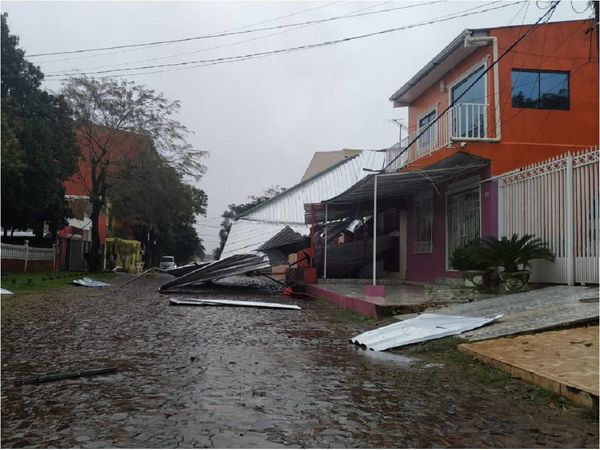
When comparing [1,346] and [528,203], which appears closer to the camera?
[1,346]

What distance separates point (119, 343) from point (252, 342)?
1.68 meters

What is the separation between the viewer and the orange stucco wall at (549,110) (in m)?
12.9

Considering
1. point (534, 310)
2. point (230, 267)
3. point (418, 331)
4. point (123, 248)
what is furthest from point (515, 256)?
point (123, 248)

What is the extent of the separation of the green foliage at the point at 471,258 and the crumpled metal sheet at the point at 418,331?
8.98 feet

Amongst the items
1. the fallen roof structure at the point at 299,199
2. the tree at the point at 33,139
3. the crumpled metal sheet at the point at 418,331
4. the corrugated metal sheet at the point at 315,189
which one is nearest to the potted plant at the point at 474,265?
the crumpled metal sheet at the point at 418,331

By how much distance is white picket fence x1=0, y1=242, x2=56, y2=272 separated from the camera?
2152 cm

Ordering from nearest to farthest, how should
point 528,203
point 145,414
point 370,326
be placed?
point 145,414 → point 370,326 → point 528,203

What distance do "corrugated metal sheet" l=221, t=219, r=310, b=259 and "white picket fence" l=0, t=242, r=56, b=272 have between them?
8.77 metres

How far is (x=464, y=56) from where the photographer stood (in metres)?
14.4

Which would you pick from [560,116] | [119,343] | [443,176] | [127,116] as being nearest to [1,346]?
[119,343]

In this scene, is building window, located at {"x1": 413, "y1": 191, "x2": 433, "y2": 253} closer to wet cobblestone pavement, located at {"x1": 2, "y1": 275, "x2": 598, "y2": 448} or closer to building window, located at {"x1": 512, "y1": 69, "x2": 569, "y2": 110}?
building window, located at {"x1": 512, "y1": 69, "x2": 569, "y2": 110}

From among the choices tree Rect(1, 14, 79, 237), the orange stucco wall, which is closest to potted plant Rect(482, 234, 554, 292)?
the orange stucco wall

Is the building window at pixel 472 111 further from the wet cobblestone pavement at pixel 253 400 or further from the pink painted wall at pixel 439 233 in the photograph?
the wet cobblestone pavement at pixel 253 400

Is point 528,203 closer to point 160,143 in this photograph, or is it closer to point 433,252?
point 433,252
